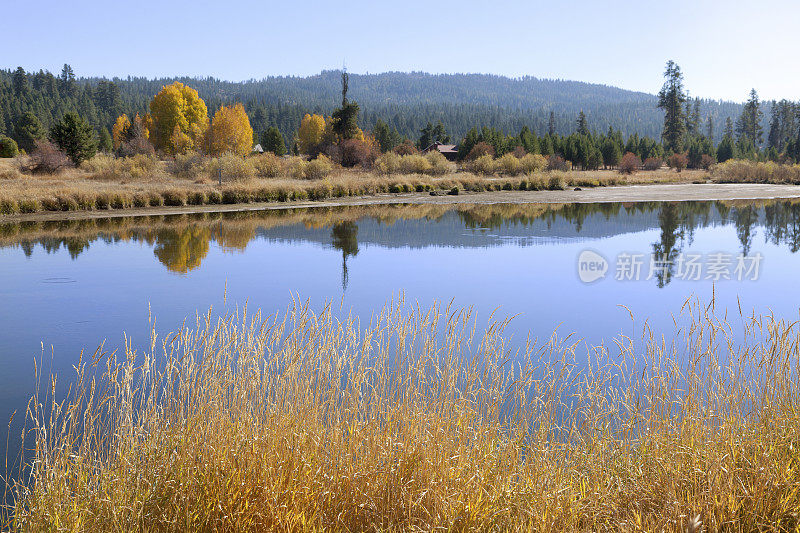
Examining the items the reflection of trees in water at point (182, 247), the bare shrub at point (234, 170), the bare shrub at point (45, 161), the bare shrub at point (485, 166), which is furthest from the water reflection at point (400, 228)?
the bare shrub at point (485, 166)

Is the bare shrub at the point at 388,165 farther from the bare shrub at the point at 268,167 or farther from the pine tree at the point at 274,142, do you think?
the pine tree at the point at 274,142

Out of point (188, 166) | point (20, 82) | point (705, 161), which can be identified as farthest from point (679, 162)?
point (20, 82)

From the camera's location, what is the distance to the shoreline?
23234 mm

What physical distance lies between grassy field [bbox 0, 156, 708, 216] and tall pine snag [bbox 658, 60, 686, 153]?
3263cm

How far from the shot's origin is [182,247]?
55.8 feet

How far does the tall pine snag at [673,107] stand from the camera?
78812mm

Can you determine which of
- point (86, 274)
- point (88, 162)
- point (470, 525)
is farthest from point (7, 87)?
point (470, 525)

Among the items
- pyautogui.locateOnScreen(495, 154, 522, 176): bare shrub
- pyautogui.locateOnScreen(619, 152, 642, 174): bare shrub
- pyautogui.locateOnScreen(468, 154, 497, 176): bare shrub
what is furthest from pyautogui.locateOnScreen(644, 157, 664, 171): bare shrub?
pyautogui.locateOnScreen(468, 154, 497, 176): bare shrub

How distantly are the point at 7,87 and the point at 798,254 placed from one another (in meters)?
115

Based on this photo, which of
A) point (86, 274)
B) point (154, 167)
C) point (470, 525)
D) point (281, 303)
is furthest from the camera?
point (154, 167)

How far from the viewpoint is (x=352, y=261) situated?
15297mm

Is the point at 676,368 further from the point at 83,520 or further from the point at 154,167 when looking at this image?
the point at 154,167

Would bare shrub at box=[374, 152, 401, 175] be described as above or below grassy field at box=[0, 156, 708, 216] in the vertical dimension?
above

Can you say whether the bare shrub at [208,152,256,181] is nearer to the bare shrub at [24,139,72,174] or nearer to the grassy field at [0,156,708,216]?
the grassy field at [0,156,708,216]
